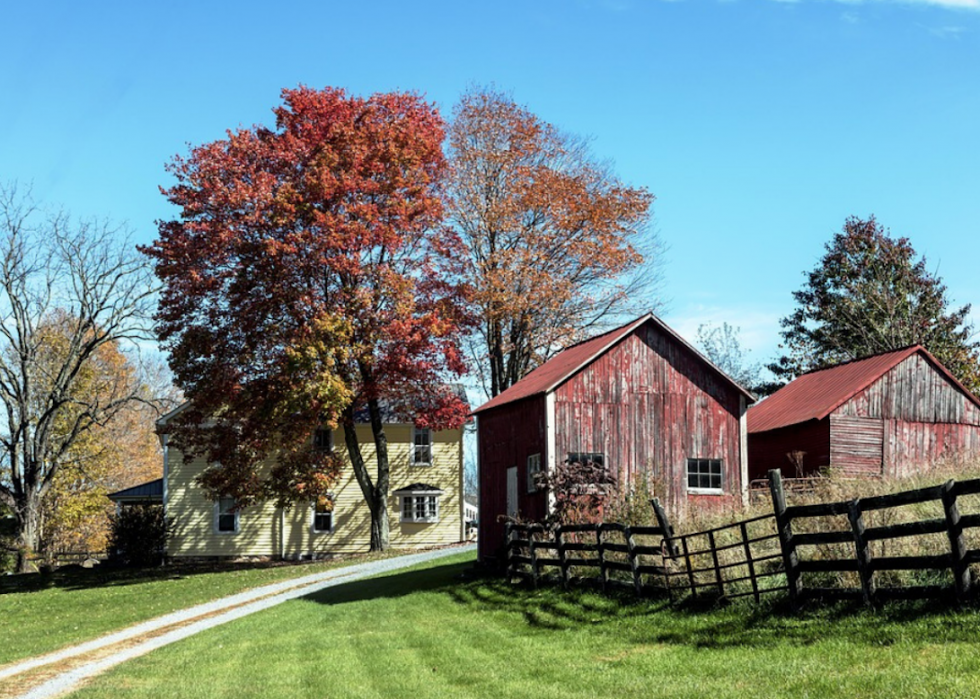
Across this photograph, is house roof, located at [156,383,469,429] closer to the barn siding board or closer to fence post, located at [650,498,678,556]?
the barn siding board

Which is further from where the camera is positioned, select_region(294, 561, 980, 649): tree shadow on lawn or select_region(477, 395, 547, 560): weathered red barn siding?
select_region(477, 395, 547, 560): weathered red barn siding

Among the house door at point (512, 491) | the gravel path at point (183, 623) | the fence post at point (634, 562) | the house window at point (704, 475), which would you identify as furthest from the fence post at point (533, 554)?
the gravel path at point (183, 623)

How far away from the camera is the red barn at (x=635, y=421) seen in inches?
1078

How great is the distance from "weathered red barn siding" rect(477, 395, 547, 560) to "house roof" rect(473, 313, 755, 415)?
0.26 metres

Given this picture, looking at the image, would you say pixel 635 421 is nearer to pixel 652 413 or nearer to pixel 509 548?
pixel 652 413

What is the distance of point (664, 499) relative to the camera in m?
27.3

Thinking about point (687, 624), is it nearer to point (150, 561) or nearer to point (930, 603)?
point (930, 603)

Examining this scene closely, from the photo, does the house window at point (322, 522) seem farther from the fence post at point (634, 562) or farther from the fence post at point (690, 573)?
the fence post at point (690, 573)

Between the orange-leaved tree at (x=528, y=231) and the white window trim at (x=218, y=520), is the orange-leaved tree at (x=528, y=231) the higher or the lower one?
the higher one

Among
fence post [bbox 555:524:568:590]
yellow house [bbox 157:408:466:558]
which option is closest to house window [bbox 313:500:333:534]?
yellow house [bbox 157:408:466:558]

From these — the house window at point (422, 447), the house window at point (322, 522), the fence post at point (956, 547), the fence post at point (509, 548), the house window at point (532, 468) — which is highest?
the house window at point (422, 447)

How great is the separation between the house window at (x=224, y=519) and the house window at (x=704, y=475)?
2454 cm

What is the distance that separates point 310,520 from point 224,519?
12.1 ft

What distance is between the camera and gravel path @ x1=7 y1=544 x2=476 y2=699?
1761 cm
